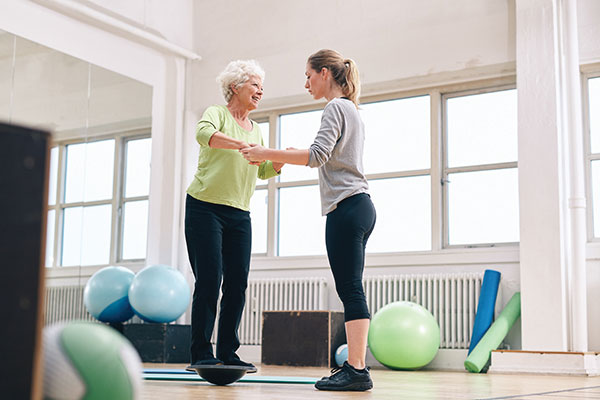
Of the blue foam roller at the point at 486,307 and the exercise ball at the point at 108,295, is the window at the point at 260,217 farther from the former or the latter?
the blue foam roller at the point at 486,307

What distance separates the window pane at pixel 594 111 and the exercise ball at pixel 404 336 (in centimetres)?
186

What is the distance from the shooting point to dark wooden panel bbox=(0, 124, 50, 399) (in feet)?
2.30

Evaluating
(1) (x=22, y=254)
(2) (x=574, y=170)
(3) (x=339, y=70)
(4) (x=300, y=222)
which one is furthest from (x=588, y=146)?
(1) (x=22, y=254)

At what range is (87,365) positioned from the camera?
0.89m

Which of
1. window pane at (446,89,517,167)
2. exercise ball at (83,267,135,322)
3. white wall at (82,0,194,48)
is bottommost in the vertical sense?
exercise ball at (83,267,135,322)

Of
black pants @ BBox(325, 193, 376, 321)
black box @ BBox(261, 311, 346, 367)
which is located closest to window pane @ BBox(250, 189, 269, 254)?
black box @ BBox(261, 311, 346, 367)

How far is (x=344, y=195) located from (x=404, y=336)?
104 inches

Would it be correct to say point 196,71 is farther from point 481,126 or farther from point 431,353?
point 431,353

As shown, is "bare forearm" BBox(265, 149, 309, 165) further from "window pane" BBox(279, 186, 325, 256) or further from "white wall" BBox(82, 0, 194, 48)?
"white wall" BBox(82, 0, 194, 48)

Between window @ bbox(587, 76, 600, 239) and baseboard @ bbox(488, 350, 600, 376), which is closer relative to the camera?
baseboard @ bbox(488, 350, 600, 376)

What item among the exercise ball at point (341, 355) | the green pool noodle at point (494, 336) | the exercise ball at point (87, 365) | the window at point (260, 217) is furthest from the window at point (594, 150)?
the exercise ball at point (87, 365)

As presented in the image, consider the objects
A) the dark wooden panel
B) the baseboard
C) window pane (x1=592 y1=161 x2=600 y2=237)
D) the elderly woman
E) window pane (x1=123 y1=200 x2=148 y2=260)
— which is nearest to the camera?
the dark wooden panel

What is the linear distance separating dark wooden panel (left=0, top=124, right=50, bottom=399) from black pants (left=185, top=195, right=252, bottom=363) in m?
2.18

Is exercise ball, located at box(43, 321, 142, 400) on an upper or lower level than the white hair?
lower
